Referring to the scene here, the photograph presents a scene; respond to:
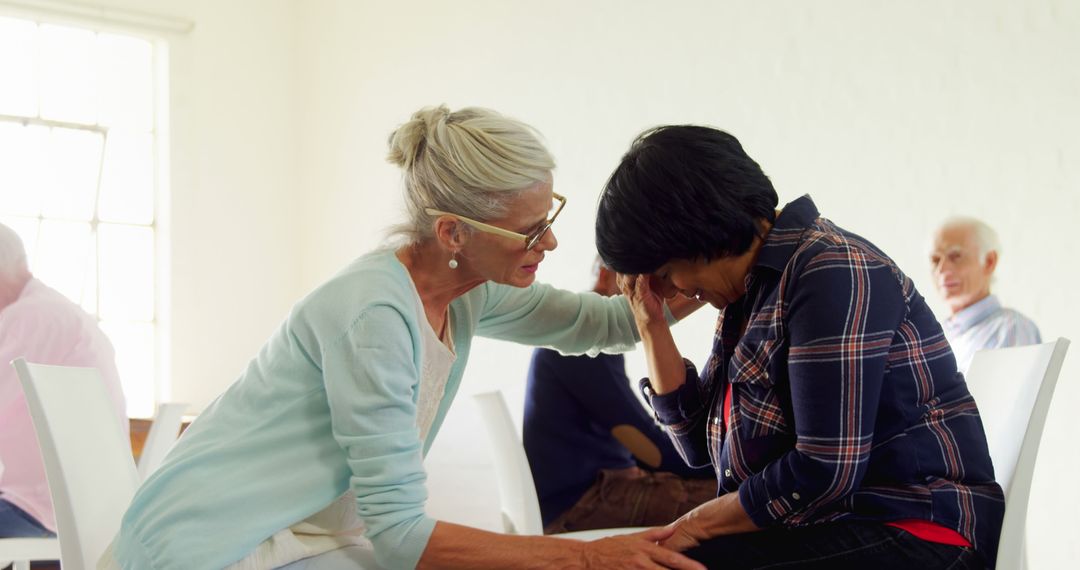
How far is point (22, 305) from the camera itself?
2986mm

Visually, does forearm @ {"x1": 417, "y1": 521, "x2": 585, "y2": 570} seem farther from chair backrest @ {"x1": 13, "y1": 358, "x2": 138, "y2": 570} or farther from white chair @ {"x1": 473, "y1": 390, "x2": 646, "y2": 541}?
white chair @ {"x1": 473, "y1": 390, "x2": 646, "y2": 541}

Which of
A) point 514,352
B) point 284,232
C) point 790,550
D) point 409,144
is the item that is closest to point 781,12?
point 514,352

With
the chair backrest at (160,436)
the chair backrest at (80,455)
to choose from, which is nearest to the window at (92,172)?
the chair backrest at (160,436)

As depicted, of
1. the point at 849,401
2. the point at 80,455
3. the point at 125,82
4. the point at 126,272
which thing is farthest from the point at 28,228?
the point at 849,401

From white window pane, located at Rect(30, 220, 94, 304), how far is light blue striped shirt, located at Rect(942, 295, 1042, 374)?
16.7 ft

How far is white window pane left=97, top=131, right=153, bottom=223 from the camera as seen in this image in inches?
261

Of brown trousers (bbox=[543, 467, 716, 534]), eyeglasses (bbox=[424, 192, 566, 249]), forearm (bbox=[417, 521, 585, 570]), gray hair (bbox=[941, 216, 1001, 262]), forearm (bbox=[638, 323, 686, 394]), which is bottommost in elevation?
brown trousers (bbox=[543, 467, 716, 534])

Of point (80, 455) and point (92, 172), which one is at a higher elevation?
point (92, 172)

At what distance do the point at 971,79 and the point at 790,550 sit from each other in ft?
7.56

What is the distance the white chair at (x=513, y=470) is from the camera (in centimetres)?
245

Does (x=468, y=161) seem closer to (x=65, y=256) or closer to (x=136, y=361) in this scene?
(x=65, y=256)

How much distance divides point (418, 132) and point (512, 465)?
111 cm

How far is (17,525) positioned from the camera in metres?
2.74

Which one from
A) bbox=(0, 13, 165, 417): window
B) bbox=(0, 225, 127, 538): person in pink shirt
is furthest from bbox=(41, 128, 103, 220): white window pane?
bbox=(0, 225, 127, 538): person in pink shirt
